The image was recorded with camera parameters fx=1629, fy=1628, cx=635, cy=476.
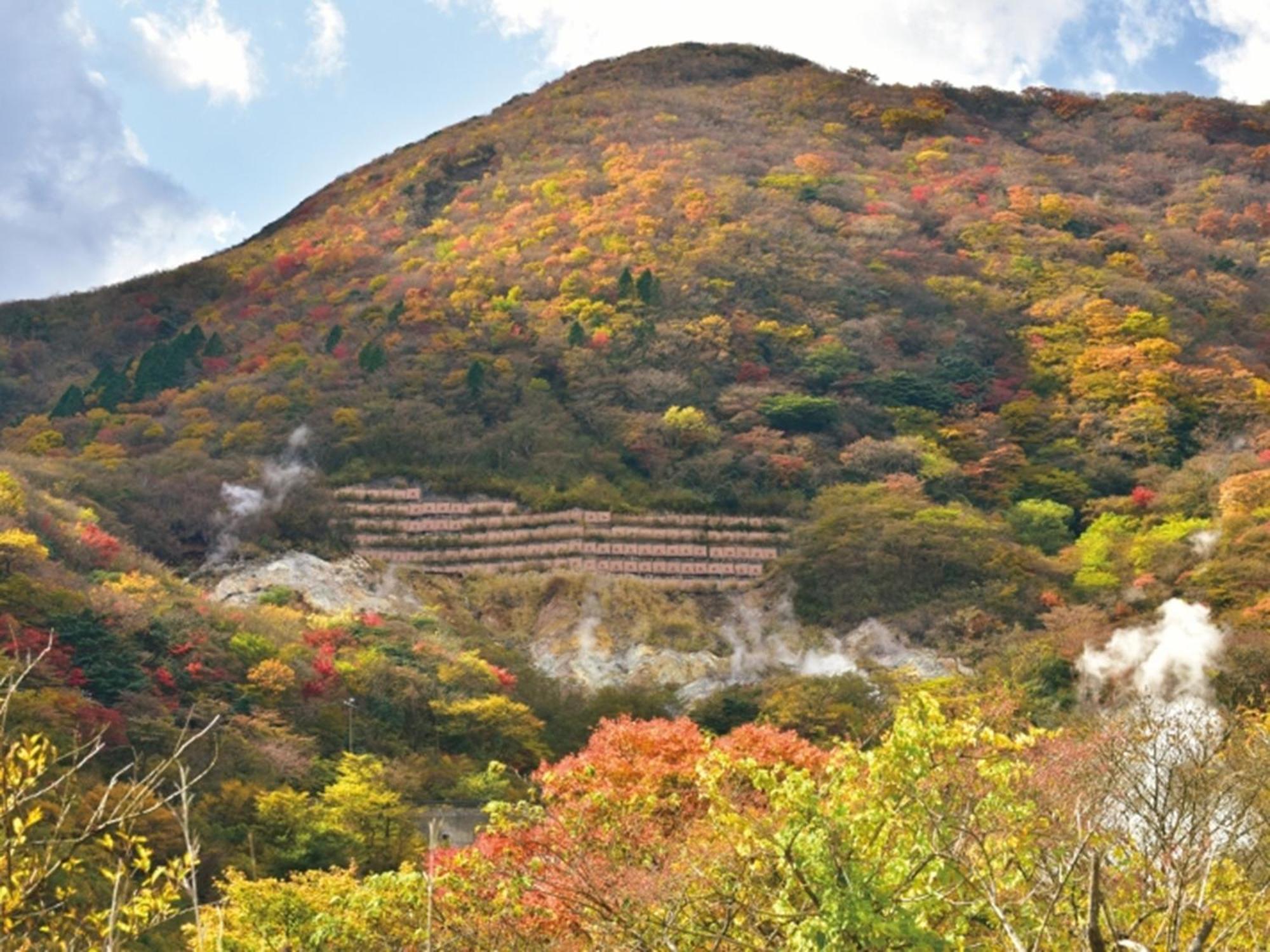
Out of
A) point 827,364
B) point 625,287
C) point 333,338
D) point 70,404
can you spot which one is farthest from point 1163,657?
point 70,404

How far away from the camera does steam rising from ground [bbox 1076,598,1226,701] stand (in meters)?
32.2

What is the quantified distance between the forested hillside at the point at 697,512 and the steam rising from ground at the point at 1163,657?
139 millimetres

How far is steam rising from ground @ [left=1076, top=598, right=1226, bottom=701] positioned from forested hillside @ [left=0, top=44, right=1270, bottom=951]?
0.14 m

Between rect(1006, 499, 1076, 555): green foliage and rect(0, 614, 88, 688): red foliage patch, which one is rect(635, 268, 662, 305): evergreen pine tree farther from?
rect(0, 614, 88, 688): red foliage patch

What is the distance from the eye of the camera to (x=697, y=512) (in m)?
51.5

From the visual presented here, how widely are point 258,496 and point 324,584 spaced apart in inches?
257

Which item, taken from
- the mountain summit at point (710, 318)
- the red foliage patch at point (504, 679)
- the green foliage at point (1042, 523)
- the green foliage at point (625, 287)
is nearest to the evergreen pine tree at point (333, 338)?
the mountain summit at point (710, 318)

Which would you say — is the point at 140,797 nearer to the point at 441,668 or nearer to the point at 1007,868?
the point at 1007,868

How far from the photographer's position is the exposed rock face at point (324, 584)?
1793 inches

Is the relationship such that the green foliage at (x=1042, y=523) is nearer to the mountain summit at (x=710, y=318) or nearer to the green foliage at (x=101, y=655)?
the mountain summit at (x=710, y=318)

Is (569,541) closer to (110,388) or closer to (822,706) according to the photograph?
(822,706)

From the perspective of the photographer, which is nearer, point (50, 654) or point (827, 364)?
point (50, 654)

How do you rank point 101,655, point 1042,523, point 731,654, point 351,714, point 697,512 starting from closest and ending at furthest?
point 101,655 < point 351,714 < point 731,654 < point 1042,523 < point 697,512

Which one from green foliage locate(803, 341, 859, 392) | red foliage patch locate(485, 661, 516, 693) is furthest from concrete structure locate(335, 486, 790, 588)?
red foliage patch locate(485, 661, 516, 693)
